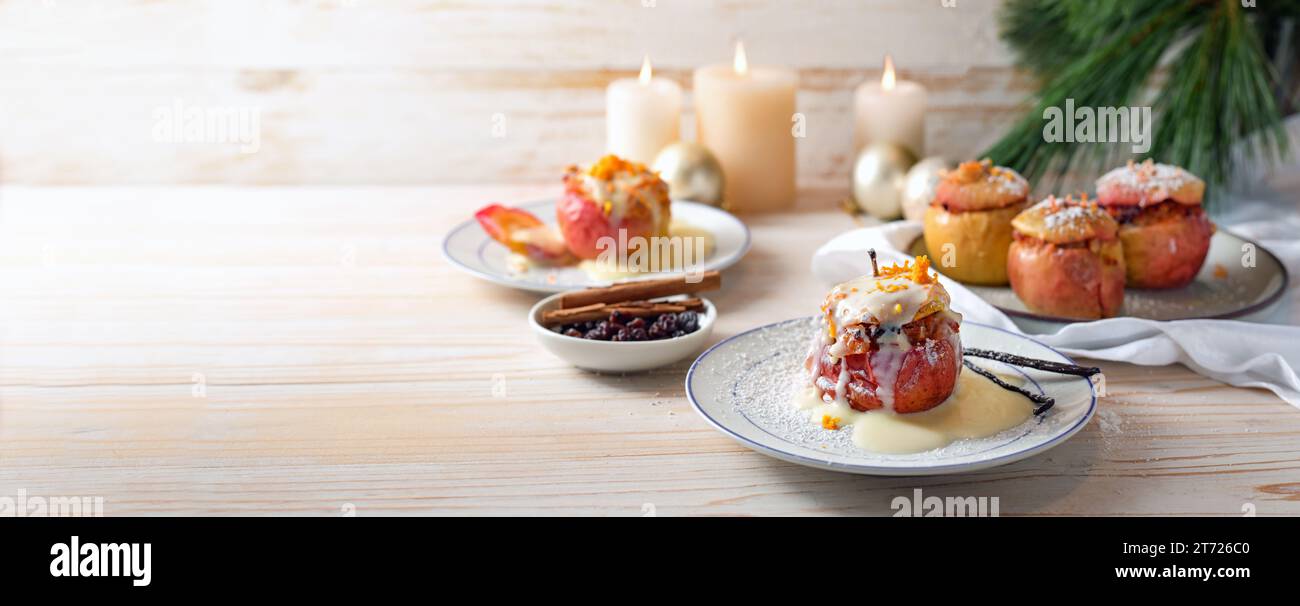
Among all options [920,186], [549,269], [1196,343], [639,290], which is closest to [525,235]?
[549,269]

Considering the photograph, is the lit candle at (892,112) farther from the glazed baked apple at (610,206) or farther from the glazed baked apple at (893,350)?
the glazed baked apple at (893,350)

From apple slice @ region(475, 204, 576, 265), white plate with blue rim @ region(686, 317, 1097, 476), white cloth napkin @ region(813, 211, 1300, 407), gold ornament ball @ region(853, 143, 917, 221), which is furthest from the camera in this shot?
gold ornament ball @ region(853, 143, 917, 221)

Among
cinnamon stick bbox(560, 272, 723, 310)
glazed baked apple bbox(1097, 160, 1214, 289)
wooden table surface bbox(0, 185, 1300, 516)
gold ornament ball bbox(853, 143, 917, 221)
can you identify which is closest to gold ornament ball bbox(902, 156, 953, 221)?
gold ornament ball bbox(853, 143, 917, 221)

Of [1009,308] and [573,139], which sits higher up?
[573,139]

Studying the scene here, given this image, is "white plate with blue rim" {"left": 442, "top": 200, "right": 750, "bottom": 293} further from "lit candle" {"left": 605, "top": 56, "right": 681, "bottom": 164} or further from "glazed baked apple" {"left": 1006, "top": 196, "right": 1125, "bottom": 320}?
"glazed baked apple" {"left": 1006, "top": 196, "right": 1125, "bottom": 320}
